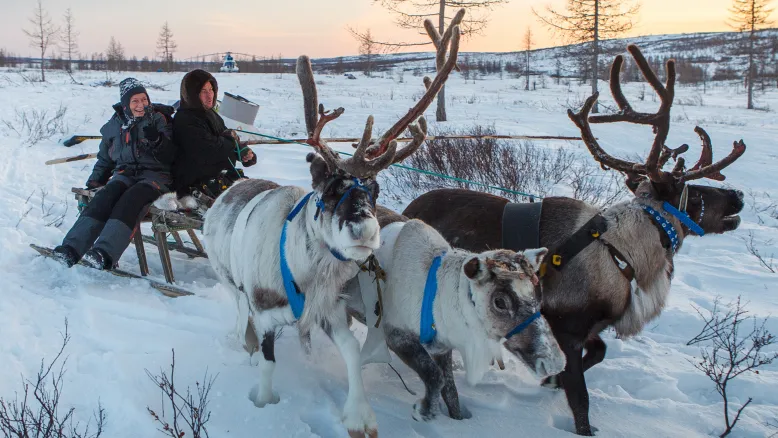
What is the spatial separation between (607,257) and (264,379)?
230cm

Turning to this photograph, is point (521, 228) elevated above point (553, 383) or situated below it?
above

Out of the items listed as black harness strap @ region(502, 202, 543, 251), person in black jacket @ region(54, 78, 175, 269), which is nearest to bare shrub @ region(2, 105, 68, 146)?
person in black jacket @ region(54, 78, 175, 269)

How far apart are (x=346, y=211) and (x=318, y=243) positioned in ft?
1.24

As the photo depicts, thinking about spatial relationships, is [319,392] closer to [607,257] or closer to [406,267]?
[406,267]

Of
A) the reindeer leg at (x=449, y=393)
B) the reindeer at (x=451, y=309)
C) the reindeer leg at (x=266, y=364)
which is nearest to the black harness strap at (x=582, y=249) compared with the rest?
the reindeer at (x=451, y=309)

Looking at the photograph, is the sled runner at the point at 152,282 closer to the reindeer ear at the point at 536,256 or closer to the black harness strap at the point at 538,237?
the black harness strap at the point at 538,237

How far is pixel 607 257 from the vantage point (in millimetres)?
3770

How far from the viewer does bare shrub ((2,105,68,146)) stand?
1297cm

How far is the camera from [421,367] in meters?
3.43

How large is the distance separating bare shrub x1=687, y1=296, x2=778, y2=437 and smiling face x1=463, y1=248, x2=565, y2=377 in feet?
4.35

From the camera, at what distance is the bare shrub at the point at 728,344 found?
382 centimetres

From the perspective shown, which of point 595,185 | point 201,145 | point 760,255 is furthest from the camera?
point 595,185

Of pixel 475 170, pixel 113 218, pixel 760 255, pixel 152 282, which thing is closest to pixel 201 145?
pixel 113 218

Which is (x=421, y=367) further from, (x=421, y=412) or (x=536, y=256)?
(x=536, y=256)
